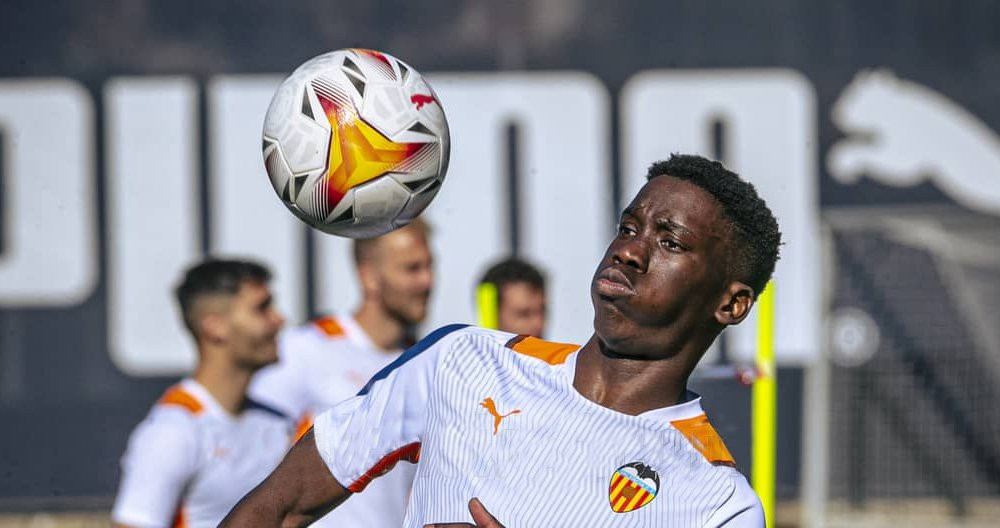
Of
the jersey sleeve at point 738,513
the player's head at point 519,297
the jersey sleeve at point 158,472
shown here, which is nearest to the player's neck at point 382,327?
the player's head at point 519,297

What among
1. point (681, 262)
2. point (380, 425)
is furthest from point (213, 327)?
point (681, 262)

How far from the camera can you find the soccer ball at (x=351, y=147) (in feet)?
11.0

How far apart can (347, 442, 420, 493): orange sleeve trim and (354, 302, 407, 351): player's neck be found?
2867mm

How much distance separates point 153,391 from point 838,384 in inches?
188

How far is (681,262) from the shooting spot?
294cm

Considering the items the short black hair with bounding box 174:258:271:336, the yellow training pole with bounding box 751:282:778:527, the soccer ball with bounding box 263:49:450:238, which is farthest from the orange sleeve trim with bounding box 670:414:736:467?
the short black hair with bounding box 174:258:271:336

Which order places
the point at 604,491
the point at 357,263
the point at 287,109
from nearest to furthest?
the point at 604,491
the point at 287,109
the point at 357,263

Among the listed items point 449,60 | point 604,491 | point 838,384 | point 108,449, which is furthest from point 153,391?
point 604,491

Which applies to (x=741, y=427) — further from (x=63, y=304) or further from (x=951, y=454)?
(x=63, y=304)

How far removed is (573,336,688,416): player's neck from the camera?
2955 millimetres

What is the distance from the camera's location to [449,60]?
915 cm

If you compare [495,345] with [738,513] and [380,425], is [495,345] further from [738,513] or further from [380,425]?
[738,513]

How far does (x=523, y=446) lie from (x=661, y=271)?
0.50 metres

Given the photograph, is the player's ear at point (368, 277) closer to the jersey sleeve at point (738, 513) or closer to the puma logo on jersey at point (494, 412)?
the puma logo on jersey at point (494, 412)
